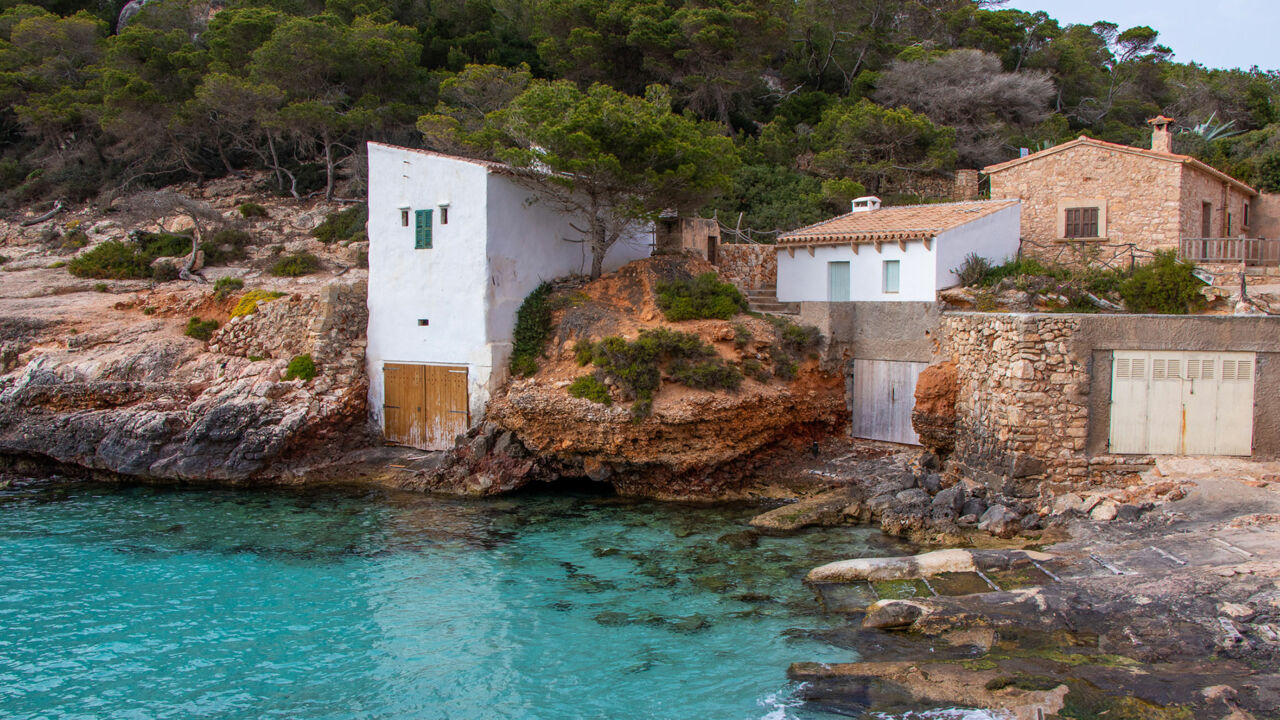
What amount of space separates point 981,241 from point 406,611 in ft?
60.2

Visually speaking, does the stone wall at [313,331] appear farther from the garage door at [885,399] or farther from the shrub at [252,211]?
the garage door at [885,399]

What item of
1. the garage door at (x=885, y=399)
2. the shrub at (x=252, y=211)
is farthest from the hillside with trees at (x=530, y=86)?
the garage door at (x=885, y=399)

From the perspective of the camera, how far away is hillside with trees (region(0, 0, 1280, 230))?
105 ft

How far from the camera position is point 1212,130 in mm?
37656

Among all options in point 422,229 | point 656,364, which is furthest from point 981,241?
point 422,229

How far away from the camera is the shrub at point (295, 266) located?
2623cm

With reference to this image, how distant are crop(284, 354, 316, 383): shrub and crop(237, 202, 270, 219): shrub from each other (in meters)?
13.8

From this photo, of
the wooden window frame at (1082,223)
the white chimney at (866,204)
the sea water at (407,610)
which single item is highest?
the white chimney at (866,204)

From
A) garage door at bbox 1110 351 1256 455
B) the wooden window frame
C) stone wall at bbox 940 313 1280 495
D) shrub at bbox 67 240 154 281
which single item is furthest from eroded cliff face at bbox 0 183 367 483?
the wooden window frame

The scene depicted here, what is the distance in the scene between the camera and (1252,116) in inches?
1588

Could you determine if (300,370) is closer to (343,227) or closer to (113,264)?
(343,227)

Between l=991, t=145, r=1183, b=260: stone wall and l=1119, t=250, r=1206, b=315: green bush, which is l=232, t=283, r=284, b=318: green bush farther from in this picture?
l=1119, t=250, r=1206, b=315: green bush

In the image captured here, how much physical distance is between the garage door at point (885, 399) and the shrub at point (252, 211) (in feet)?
79.3

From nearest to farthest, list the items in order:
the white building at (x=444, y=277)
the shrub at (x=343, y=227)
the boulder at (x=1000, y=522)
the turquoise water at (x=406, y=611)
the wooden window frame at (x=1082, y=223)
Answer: the turquoise water at (x=406, y=611)
the boulder at (x=1000, y=522)
the white building at (x=444, y=277)
the wooden window frame at (x=1082, y=223)
the shrub at (x=343, y=227)
